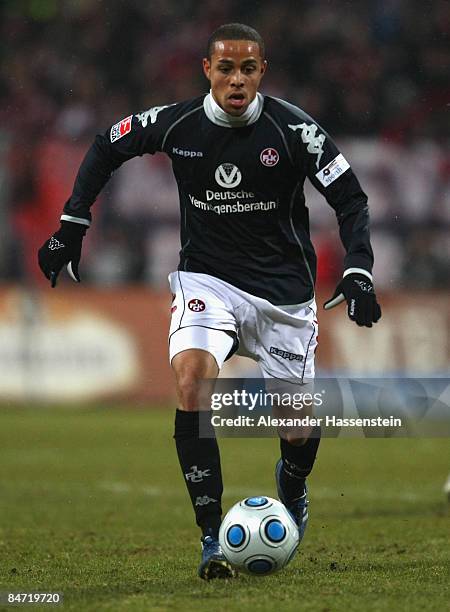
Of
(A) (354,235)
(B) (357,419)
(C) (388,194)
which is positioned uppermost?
(C) (388,194)

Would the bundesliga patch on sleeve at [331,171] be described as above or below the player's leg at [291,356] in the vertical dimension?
above

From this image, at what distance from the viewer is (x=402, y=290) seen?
1488 centimetres

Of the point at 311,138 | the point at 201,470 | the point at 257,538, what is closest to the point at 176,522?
the point at 201,470

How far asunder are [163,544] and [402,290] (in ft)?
29.6

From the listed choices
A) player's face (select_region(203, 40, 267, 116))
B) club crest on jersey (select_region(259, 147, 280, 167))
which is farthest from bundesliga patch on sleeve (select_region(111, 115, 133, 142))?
club crest on jersey (select_region(259, 147, 280, 167))

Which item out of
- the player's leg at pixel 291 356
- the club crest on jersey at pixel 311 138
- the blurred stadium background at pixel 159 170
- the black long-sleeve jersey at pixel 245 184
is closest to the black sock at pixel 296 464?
the player's leg at pixel 291 356

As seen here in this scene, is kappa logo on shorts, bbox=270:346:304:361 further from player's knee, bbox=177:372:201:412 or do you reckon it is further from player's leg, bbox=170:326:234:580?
player's knee, bbox=177:372:201:412

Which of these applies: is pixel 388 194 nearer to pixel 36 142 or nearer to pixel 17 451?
pixel 36 142

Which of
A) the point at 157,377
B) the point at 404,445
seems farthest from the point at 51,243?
the point at 157,377

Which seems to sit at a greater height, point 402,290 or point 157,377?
point 402,290

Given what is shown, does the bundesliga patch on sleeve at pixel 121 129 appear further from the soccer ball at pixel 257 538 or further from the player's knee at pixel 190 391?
the soccer ball at pixel 257 538

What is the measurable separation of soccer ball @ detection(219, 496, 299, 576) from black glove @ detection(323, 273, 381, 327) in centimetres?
84

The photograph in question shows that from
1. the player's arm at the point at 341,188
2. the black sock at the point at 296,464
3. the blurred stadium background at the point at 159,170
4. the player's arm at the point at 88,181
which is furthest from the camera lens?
the blurred stadium background at the point at 159,170

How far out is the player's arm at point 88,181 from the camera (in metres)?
5.59
